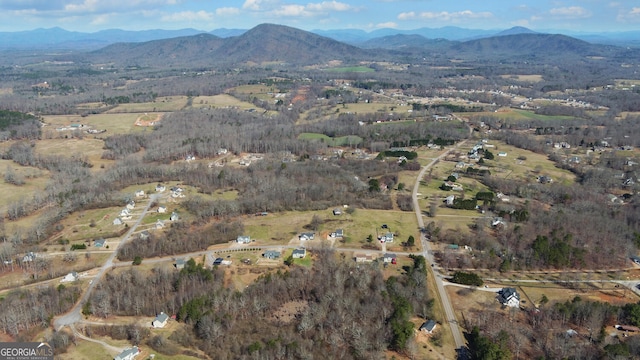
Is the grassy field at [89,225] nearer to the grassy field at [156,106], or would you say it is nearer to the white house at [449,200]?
the white house at [449,200]

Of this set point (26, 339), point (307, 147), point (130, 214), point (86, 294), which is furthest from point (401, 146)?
point (26, 339)

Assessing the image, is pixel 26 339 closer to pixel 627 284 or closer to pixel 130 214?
pixel 130 214

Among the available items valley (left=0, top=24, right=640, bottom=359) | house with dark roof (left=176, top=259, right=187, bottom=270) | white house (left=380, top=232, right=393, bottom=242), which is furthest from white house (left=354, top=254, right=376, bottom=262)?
house with dark roof (left=176, top=259, right=187, bottom=270)

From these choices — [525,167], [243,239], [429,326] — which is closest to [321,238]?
[243,239]

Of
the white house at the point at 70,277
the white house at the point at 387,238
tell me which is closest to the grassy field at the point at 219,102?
the white house at the point at 387,238

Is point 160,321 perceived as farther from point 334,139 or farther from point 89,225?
point 334,139
